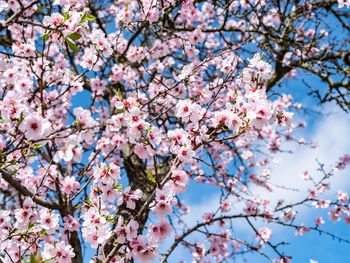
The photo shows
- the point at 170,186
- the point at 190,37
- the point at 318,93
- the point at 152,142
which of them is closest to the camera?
the point at 170,186

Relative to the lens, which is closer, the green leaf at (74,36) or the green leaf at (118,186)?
the green leaf at (74,36)

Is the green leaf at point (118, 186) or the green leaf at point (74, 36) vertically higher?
the green leaf at point (74, 36)

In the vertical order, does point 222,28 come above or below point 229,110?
above

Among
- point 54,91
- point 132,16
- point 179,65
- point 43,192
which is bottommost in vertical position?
point 43,192

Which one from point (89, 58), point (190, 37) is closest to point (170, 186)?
point (89, 58)

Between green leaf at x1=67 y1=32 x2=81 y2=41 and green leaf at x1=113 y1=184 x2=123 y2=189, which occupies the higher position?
green leaf at x1=67 y1=32 x2=81 y2=41

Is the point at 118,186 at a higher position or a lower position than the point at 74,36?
lower

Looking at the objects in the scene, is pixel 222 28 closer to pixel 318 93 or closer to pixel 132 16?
pixel 132 16

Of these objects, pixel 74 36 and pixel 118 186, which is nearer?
pixel 74 36

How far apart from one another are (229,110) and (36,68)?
7.47ft

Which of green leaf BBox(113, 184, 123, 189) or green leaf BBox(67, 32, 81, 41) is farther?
green leaf BBox(113, 184, 123, 189)

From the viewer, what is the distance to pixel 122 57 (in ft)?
20.9

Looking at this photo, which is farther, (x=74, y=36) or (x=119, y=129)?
(x=119, y=129)

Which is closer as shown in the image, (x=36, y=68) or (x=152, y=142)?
(x=152, y=142)
